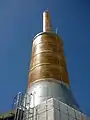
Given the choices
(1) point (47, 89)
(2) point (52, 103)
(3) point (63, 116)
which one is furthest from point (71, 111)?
(1) point (47, 89)

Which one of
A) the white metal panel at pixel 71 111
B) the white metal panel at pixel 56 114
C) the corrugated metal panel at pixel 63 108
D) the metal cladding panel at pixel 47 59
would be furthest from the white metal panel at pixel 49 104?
the metal cladding panel at pixel 47 59

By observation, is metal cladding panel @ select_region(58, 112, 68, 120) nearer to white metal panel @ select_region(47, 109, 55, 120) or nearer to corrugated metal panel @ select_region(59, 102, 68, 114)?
corrugated metal panel @ select_region(59, 102, 68, 114)

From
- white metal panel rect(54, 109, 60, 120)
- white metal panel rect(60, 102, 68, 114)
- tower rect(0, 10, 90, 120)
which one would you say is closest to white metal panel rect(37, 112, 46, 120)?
tower rect(0, 10, 90, 120)

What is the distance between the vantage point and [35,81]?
1803cm

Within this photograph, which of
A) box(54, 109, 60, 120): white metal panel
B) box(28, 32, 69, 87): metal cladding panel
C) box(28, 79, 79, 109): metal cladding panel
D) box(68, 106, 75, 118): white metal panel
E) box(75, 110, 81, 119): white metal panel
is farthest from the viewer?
box(28, 32, 69, 87): metal cladding panel

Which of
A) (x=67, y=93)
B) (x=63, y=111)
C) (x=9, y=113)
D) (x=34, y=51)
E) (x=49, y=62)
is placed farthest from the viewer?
(x=34, y=51)

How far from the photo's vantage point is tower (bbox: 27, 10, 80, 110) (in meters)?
16.6

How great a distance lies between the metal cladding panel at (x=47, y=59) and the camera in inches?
720

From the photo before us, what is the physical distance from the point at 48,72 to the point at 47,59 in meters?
1.33

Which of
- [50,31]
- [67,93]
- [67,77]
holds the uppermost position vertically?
[50,31]

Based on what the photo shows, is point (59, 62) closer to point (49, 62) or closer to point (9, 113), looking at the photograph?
point (49, 62)

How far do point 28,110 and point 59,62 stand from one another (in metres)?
5.36

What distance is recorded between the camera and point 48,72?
1819 cm

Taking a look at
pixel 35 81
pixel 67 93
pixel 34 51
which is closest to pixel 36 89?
pixel 35 81
